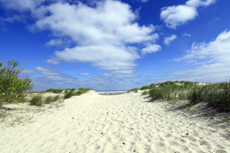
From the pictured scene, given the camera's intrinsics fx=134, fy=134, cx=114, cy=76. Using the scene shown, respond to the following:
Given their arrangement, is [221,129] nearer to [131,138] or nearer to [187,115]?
[187,115]

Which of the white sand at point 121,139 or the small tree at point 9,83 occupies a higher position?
the small tree at point 9,83

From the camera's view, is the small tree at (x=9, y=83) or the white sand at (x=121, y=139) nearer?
the white sand at (x=121, y=139)

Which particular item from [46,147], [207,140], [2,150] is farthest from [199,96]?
[2,150]

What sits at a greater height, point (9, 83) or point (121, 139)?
point (9, 83)

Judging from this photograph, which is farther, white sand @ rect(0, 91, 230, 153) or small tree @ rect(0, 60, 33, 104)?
small tree @ rect(0, 60, 33, 104)

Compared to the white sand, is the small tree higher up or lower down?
higher up

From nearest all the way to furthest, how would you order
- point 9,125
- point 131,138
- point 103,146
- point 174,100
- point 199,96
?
point 103,146, point 131,138, point 9,125, point 199,96, point 174,100

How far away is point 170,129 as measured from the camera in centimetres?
405

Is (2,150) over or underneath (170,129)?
underneath

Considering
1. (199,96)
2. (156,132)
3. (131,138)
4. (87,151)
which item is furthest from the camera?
(199,96)

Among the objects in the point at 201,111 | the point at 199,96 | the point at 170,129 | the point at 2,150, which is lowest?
the point at 2,150

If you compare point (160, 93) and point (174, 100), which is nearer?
point (174, 100)

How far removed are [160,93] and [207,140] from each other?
591 centimetres

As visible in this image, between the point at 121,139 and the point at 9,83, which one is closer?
the point at 121,139
